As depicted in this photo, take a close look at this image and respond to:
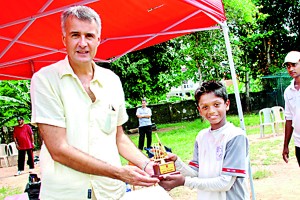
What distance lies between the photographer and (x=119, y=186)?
182cm

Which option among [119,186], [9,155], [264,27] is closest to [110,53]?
[119,186]

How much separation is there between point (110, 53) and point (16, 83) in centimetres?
1199

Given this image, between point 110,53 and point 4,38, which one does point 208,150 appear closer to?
point 4,38

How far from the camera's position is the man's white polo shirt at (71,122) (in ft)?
5.32

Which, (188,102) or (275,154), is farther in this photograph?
(188,102)

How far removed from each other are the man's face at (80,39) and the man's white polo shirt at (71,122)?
0.22ft

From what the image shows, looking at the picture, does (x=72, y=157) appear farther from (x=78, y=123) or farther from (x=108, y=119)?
(x=108, y=119)

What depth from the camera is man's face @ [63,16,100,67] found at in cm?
174

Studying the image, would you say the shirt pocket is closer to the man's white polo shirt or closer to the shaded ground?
the man's white polo shirt

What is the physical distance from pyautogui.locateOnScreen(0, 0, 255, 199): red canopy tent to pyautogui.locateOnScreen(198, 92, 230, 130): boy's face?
1.25m

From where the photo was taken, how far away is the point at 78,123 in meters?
1.66

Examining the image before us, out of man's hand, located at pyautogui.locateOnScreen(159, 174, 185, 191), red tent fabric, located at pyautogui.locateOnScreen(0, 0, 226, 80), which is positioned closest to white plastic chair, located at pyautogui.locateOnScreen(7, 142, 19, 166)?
red tent fabric, located at pyautogui.locateOnScreen(0, 0, 226, 80)

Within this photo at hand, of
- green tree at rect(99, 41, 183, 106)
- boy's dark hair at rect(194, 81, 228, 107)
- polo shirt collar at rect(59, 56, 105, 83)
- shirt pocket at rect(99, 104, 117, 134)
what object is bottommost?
shirt pocket at rect(99, 104, 117, 134)

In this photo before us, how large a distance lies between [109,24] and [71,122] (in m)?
3.75
